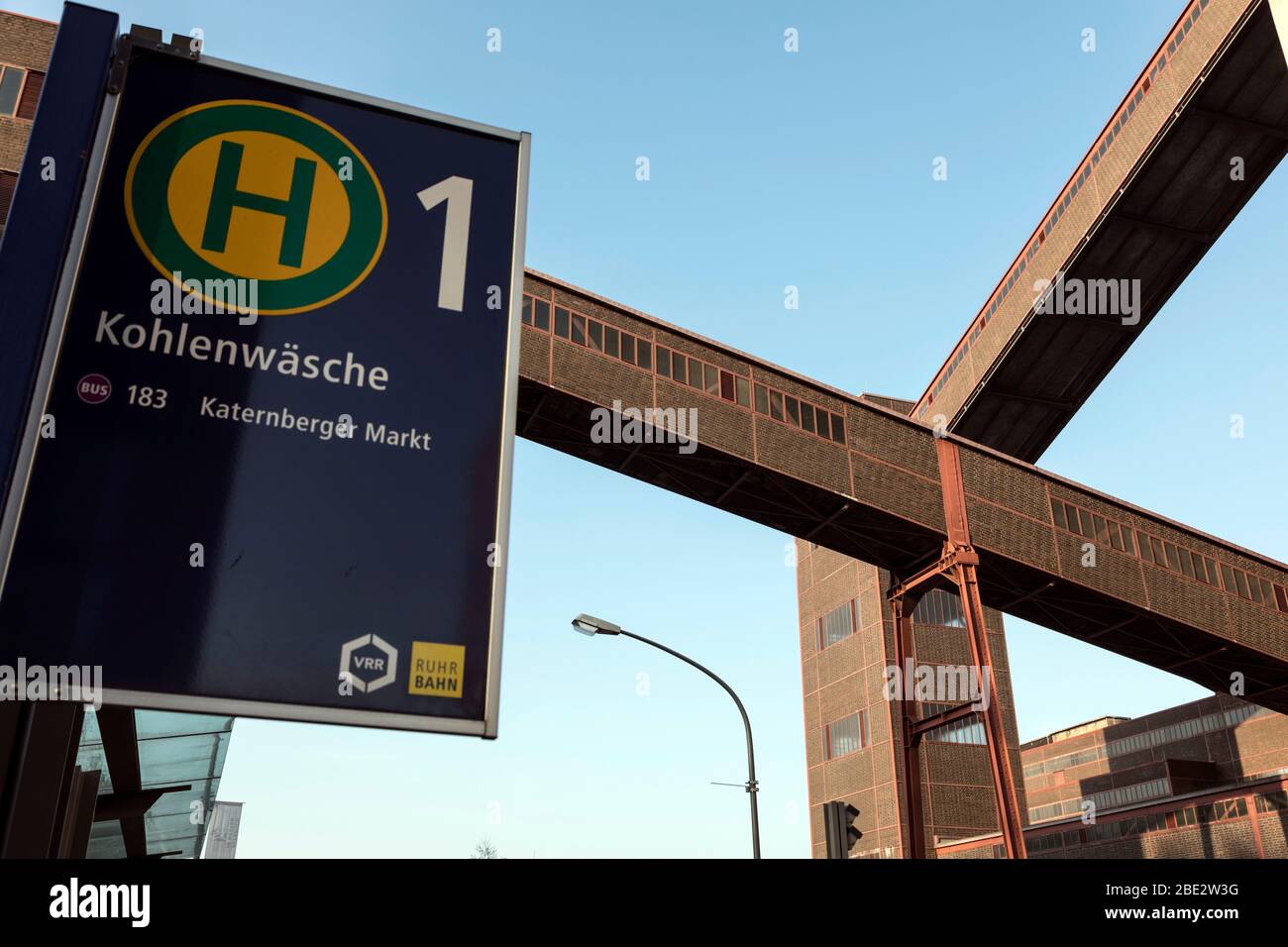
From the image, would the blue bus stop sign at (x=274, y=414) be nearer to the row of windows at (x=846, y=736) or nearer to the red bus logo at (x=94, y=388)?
the red bus logo at (x=94, y=388)

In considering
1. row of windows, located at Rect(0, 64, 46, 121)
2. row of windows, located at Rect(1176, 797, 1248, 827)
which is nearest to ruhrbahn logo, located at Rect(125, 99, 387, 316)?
row of windows, located at Rect(0, 64, 46, 121)

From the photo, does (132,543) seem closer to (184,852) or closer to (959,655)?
(184,852)

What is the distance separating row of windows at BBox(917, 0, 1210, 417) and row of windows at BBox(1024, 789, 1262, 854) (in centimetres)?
1949

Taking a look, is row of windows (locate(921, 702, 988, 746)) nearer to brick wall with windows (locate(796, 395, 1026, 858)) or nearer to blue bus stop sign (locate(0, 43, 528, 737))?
brick wall with windows (locate(796, 395, 1026, 858))

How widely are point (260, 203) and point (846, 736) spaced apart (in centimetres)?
5190

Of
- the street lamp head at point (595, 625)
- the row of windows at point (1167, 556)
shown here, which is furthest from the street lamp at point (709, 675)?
the row of windows at point (1167, 556)

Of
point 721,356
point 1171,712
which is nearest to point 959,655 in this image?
point 721,356

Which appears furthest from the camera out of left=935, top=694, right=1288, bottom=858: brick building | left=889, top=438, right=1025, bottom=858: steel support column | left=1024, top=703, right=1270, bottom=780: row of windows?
left=1024, top=703, right=1270, bottom=780: row of windows

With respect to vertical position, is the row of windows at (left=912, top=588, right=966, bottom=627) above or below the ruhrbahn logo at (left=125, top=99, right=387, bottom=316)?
above

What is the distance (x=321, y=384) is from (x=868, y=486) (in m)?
26.3

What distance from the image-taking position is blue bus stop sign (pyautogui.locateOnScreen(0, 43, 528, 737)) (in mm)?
2717

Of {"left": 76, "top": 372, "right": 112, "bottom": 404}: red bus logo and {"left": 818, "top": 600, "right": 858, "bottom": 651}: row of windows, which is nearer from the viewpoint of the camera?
{"left": 76, "top": 372, "right": 112, "bottom": 404}: red bus logo

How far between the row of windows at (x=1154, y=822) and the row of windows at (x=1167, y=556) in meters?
10.7
